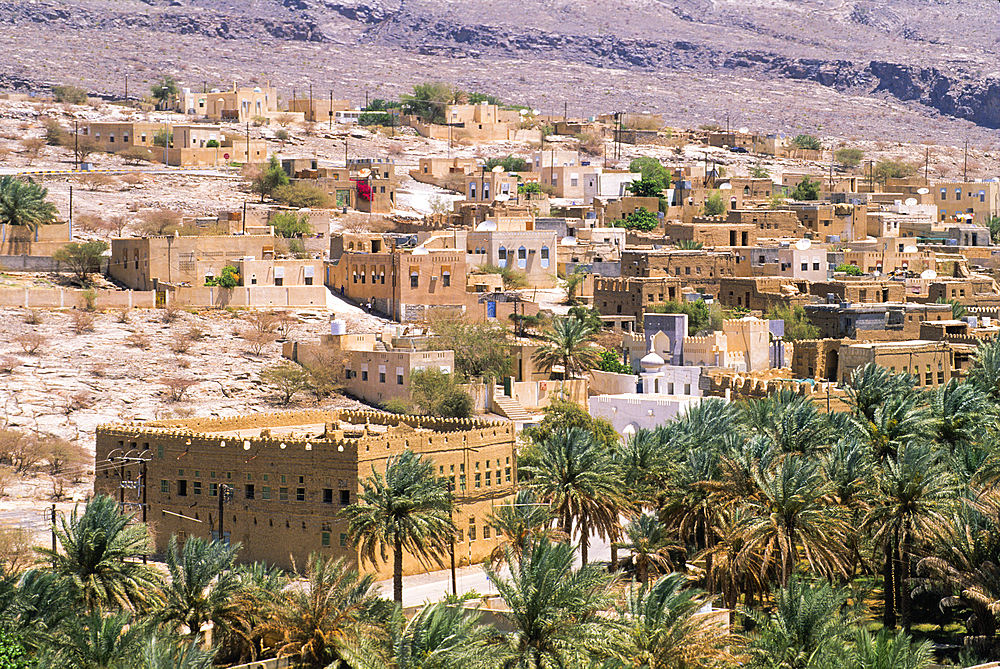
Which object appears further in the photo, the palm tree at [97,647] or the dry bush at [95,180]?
the dry bush at [95,180]

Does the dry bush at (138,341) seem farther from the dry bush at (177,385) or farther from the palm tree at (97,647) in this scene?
the palm tree at (97,647)

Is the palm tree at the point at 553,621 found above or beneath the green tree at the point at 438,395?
above

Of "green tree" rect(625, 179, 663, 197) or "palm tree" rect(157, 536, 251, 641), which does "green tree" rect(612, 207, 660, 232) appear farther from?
"palm tree" rect(157, 536, 251, 641)

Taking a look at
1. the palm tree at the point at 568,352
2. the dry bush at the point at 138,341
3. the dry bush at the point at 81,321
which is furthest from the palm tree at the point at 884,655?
the dry bush at the point at 81,321

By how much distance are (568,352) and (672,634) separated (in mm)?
28130

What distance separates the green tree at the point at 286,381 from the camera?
54.1m

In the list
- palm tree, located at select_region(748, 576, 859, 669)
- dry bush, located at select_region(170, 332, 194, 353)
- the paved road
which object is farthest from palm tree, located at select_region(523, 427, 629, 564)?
dry bush, located at select_region(170, 332, 194, 353)

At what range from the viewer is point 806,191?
294ft

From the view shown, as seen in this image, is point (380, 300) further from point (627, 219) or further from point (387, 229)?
point (627, 219)

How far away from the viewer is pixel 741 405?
46281mm

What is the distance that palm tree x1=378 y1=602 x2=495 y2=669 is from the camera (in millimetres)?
26672

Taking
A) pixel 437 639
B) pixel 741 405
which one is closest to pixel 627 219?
pixel 741 405

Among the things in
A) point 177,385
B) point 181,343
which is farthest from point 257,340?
point 177,385

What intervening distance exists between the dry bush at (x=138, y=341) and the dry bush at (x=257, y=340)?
3085 millimetres
